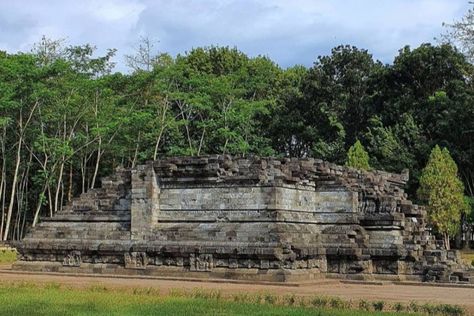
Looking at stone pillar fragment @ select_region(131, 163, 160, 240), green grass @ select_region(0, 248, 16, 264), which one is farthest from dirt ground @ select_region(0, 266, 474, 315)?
green grass @ select_region(0, 248, 16, 264)

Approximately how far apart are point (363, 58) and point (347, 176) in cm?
3283

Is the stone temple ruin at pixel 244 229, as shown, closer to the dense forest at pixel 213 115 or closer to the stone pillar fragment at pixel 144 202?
the stone pillar fragment at pixel 144 202

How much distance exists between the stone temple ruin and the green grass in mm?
7568

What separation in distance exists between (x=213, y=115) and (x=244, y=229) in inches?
1412

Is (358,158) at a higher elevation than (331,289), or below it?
higher

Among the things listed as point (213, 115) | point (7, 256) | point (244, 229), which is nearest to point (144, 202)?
point (244, 229)

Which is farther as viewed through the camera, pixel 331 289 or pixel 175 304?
pixel 331 289

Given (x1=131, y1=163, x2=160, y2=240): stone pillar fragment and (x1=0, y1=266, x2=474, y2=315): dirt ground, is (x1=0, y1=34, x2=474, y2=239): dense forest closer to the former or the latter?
→ (x1=131, y1=163, x2=160, y2=240): stone pillar fragment

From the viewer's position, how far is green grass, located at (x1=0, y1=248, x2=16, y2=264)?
125 ft

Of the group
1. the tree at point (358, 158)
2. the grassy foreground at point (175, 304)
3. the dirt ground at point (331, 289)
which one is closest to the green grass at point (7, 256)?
the dirt ground at point (331, 289)

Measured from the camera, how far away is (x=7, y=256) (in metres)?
41.3

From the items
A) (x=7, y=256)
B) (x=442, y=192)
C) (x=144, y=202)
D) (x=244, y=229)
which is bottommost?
(x=7, y=256)

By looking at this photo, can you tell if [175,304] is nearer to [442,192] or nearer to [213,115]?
[442,192]

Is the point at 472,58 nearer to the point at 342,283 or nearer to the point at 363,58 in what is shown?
the point at 363,58
